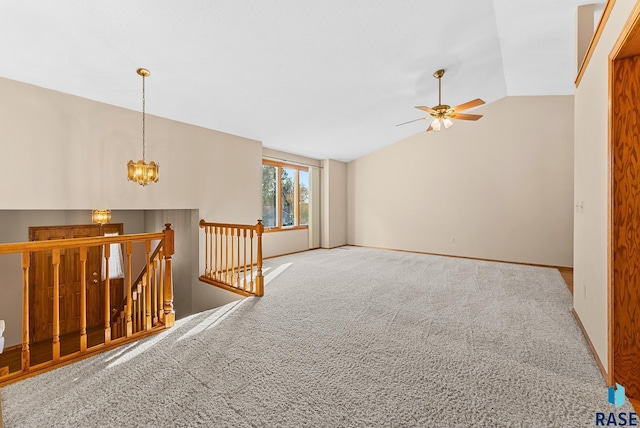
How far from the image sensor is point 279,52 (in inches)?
118

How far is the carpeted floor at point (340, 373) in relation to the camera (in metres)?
1.51

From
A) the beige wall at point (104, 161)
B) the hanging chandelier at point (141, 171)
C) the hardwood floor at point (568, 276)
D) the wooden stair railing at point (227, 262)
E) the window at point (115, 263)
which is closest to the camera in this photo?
the beige wall at point (104, 161)

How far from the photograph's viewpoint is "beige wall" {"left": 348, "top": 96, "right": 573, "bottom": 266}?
5.20m

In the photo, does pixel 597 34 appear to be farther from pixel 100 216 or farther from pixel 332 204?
pixel 100 216

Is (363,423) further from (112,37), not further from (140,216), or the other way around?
(140,216)

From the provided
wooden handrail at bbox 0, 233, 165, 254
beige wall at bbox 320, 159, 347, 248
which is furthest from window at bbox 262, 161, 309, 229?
wooden handrail at bbox 0, 233, 165, 254

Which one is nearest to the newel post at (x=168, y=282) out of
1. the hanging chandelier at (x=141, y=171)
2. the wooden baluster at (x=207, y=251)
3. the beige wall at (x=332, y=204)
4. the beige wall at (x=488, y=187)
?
the hanging chandelier at (x=141, y=171)

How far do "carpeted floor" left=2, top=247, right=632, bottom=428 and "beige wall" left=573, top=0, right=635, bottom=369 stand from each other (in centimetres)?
32

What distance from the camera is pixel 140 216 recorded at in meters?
5.49

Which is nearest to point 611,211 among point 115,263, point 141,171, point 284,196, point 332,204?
point 141,171

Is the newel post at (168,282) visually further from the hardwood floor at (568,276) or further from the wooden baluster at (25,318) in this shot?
the hardwood floor at (568,276)

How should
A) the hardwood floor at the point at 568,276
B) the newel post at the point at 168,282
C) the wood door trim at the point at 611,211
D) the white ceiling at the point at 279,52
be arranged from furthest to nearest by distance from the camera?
1. the hardwood floor at the point at 568,276
2. the newel post at the point at 168,282
3. the white ceiling at the point at 279,52
4. the wood door trim at the point at 611,211

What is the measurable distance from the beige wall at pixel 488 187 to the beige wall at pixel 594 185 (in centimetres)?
312

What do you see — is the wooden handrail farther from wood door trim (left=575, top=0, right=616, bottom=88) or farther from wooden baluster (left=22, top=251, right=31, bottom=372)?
wood door trim (left=575, top=0, right=616, bottom=88)
